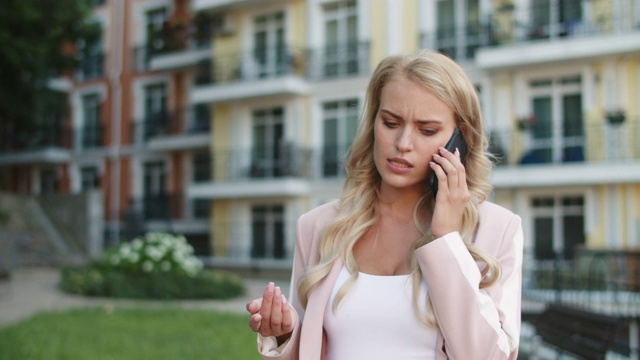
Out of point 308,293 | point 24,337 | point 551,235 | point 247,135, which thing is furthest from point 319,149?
point 308,293

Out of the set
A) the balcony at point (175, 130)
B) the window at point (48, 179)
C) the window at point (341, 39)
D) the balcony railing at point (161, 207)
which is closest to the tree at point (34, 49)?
the balcony at point (175, 130)

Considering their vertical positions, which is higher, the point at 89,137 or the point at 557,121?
the point at 89,137

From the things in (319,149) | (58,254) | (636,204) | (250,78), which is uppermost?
(250,78)

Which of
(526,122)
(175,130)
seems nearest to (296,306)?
(526,122)

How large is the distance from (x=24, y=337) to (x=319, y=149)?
10.3m

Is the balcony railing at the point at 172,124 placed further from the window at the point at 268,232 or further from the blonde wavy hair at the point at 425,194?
the blonde wavy hair at the point at 425,194

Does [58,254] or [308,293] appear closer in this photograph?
[308,293]

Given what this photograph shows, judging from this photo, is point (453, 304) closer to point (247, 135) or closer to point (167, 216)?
point (247, 135)

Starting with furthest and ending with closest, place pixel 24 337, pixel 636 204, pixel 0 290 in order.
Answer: pixel 636 204 < pixel 0 290 < pixel 24 337

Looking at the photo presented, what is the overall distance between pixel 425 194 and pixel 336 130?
1438 cm

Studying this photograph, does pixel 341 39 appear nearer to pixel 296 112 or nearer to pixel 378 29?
pixel 378 29

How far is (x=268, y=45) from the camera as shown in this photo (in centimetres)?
1703

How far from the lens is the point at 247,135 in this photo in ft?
56.9

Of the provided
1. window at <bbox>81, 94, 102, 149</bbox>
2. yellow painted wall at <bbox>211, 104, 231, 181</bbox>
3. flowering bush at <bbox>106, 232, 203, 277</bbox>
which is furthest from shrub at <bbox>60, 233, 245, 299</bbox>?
window at <bbox>81, 94, 102, 149</bbox>
